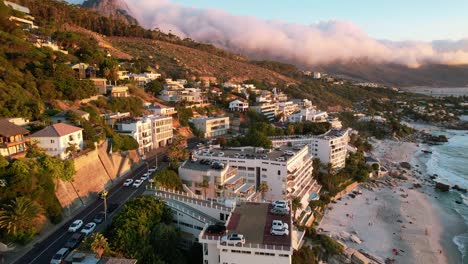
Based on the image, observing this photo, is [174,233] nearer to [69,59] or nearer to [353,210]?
[353,210]

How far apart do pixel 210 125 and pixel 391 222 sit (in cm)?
4188

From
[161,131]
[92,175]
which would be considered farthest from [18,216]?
[161,131]

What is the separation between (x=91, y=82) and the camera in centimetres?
5834

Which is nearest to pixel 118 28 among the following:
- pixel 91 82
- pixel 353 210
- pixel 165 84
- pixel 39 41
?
pixel 165 84

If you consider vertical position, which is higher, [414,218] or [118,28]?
[118,28]

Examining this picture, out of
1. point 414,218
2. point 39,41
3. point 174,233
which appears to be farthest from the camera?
point 39,41

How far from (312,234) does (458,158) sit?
66.4 metres

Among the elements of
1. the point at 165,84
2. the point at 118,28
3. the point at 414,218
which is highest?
the point at 118,28

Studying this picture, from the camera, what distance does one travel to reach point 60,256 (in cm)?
2525

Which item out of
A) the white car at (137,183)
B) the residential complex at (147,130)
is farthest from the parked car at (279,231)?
the residential complex at (147,130)

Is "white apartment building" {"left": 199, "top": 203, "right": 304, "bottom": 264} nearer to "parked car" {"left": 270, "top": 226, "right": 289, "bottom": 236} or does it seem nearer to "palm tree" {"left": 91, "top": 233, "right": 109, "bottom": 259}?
"parked car" {"left": 270, "top": 226, "right": 289, "bottom": 236}

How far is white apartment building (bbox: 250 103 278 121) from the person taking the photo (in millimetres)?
93812

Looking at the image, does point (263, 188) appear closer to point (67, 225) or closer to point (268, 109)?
point (67, 225)

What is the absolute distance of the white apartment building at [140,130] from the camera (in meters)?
51.3
